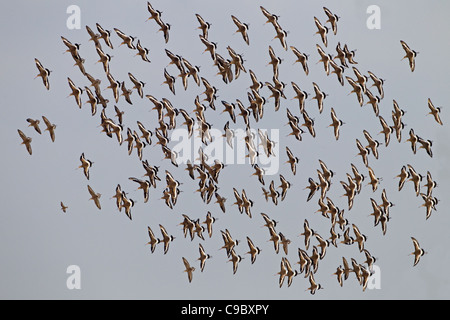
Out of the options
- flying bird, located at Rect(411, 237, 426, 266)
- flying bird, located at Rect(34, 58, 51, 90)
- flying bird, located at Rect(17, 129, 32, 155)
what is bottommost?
flying bird, located at Rect(411, 237, 426, 266)

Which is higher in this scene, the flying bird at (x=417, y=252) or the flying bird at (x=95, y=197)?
the flying bird at (x=95, y=197)

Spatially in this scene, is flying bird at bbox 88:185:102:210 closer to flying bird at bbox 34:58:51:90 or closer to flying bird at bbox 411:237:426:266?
flying bird at bbox 34:58:51:90

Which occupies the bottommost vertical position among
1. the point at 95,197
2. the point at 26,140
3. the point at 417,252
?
the point at 417,252

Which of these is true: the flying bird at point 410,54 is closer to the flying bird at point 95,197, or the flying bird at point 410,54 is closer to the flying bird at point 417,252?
the flying bird at point 417,252

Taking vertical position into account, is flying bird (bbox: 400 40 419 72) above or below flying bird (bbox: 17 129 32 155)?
above

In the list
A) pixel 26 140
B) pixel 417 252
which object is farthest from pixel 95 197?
pixel 417 252

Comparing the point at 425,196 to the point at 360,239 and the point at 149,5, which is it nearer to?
the point at 360,239

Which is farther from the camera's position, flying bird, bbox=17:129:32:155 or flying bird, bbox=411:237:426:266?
flying bird, bbox=411:237:426:266

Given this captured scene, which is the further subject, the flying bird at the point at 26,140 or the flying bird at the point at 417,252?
the flying bird at the point at 417,252

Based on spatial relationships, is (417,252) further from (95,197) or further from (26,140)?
(26,140)

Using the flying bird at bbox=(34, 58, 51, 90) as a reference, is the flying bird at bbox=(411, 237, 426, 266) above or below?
below

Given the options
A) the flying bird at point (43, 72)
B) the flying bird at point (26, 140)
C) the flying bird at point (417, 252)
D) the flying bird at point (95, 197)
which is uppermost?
the flying bird at point (43, 72)
